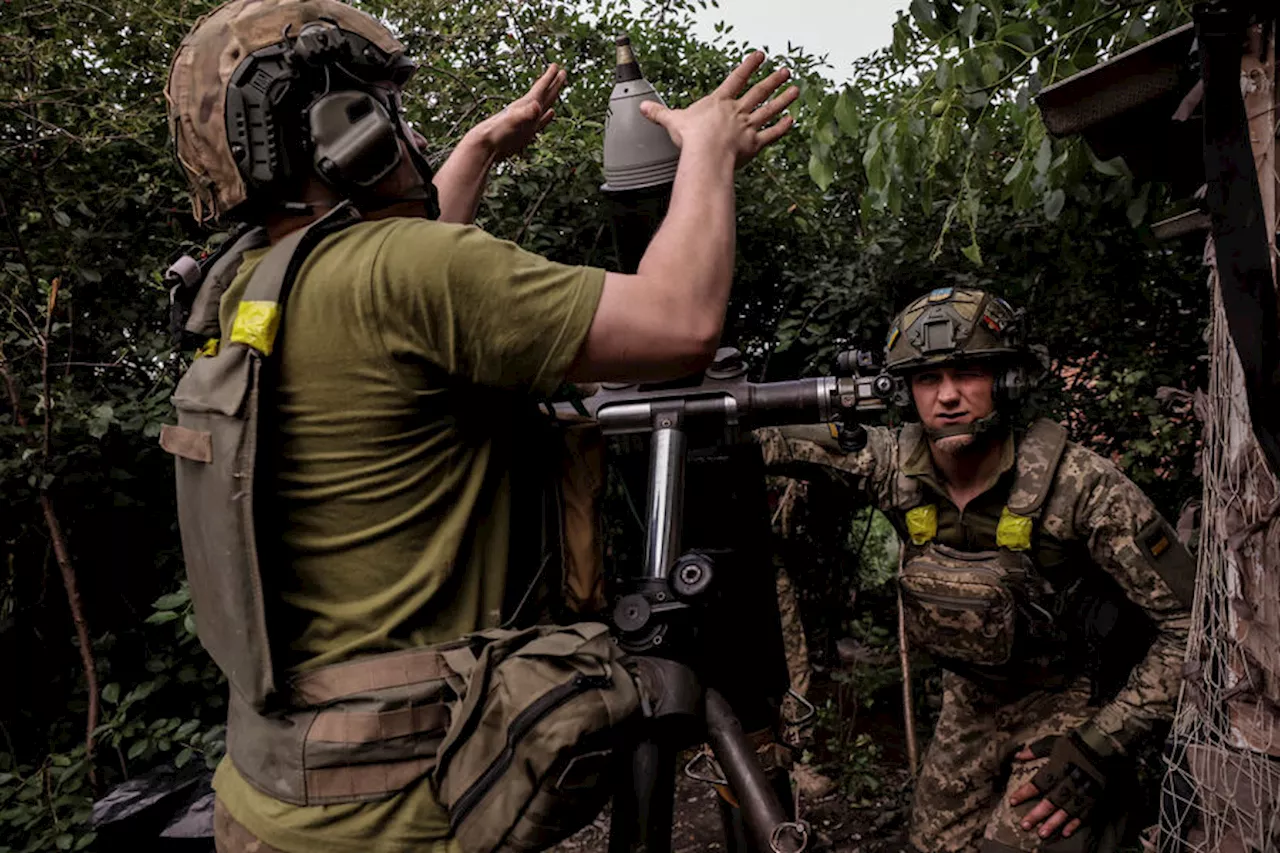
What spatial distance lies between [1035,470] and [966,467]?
266mm

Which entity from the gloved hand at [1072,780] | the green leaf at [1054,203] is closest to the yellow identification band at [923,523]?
the gloved hand at [1072,780]

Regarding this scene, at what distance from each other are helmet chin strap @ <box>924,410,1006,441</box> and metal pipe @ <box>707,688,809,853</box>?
1900 mm

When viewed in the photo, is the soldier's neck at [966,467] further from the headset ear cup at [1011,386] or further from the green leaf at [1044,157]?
the green leaf at [1044,157]

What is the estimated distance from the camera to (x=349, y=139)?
4.94 feet

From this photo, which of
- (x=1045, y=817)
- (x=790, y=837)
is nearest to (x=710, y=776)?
(x=790, y=837)

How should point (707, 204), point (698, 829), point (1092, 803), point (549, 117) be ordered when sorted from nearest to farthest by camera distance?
point (707, 204)
point (549, 117)
point (1092, 803)
point (698, 829)

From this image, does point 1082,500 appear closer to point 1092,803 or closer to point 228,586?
point 1092,803

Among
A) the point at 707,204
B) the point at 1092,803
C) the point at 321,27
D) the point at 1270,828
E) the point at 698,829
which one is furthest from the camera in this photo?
the point at 698,829

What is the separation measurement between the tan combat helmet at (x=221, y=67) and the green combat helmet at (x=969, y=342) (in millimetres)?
2108

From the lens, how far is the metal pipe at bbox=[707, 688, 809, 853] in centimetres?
130

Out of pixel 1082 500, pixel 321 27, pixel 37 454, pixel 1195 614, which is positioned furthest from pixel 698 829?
pixel 321 27

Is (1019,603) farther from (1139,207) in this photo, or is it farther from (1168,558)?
(1139,207)

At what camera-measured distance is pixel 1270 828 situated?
1982 mm

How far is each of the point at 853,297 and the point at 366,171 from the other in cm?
344
